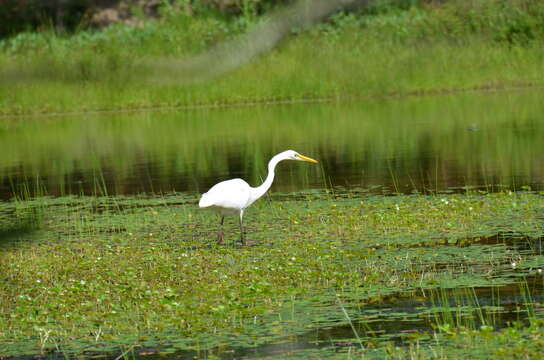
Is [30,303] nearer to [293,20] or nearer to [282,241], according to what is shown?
[282,241]

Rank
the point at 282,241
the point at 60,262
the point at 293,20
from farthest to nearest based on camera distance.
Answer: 1. the point at 282,241
2. the point at 60,262
3. the point at 293,20

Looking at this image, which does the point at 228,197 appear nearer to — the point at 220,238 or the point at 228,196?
the point at 228,196

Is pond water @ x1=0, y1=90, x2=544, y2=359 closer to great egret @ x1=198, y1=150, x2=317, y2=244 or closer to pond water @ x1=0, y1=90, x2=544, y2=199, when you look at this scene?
pond water @ x1=0, y1=90, x2=544, y2=199

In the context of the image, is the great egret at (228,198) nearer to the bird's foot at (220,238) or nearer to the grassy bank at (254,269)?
the bird's foot at (220,238)

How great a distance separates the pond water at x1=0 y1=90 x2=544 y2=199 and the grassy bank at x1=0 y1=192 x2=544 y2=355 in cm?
205

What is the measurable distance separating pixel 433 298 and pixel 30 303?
9.04 feet

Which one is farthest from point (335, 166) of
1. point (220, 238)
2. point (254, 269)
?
point (254, 269)

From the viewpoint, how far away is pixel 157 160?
61.2 ft

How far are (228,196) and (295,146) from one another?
9.82 metres

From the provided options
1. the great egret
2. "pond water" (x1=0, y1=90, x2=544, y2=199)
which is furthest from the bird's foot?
"pond water" (x1=0, y1=90, x2=544, y2=199)

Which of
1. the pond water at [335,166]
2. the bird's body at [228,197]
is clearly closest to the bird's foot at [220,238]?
the bird's body at [228,197]

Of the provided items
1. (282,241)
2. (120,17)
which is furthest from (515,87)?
(120,17)

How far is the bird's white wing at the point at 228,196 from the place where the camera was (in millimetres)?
9484

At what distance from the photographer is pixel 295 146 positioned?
19.3m
